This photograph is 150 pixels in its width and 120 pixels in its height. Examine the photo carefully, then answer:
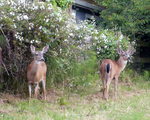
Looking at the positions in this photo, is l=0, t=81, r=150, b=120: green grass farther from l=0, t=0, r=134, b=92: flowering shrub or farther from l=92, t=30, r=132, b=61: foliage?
l=92, t=30, r=132, b=61: foliage

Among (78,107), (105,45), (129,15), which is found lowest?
(78,107)

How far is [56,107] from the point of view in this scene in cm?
563

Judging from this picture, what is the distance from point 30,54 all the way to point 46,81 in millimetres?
1030

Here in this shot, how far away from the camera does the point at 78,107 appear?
5.73m

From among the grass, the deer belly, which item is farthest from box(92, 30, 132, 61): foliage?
the deer belly

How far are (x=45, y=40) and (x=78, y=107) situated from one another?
1895mm

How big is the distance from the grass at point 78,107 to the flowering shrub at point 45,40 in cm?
53

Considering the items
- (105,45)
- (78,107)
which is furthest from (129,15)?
(78,107)

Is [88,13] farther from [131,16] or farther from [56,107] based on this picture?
[56,107]

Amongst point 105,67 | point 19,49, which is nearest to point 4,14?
point 19,49

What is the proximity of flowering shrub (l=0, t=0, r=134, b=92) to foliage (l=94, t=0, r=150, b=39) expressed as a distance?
3371mm

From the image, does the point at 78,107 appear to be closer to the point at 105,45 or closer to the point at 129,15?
the point at 105,45

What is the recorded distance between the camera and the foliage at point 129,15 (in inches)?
379

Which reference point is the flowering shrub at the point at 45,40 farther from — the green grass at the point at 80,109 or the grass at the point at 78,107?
the green grass at the point at 80,109
